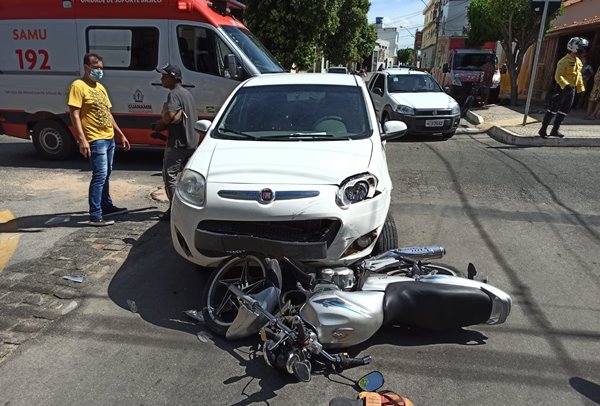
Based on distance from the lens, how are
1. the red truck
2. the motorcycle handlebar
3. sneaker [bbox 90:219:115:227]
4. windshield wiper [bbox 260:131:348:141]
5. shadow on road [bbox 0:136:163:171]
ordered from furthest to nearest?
the red truck, shadow on road [bbox 0:136:163:171], sneaker [bbox 90:219:115:227], windshield wiper [bbox 260:131:348:141], the motorcycle handlebar

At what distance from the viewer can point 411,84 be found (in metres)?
11.9

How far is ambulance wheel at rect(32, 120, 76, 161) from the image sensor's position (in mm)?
8359

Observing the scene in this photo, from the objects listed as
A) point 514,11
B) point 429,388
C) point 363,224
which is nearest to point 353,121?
point 363,224

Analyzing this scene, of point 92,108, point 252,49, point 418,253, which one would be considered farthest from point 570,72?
point 92,108

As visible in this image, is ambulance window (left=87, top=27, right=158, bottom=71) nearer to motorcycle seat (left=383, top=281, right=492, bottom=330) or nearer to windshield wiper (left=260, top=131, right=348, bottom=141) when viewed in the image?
windshield wiper (left=260, top=131, right=348, bottom=141)

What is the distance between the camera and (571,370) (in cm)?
290

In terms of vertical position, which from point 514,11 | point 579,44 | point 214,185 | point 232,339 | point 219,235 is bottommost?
point 232,339

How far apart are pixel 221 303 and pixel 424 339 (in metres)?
1.50

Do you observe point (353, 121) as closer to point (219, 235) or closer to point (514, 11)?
point (219, 235)

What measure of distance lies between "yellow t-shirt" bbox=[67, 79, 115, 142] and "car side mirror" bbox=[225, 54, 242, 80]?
2564mm

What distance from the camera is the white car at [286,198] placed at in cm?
323

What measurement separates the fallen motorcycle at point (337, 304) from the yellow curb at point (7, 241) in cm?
242

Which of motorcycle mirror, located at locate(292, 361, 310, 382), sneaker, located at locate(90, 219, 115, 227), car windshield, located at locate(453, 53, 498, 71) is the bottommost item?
sneaker, located at locate(90, 219, 115, 227)

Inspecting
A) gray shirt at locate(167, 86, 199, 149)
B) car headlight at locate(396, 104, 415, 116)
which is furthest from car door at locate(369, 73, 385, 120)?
gray shirt at locate(167, 86, 199, 149)
